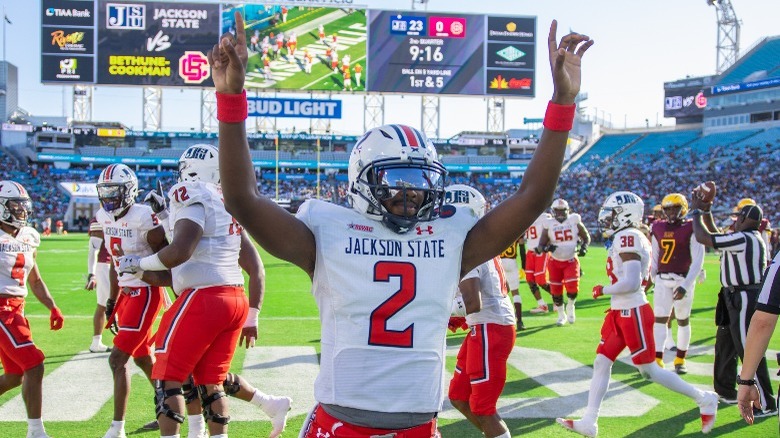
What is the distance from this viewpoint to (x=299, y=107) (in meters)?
35.8

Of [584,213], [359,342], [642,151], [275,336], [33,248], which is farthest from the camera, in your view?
[642,151]

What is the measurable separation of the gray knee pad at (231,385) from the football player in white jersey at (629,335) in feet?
8.20

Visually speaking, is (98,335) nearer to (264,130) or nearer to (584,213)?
(584,213)

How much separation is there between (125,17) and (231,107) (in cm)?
3560

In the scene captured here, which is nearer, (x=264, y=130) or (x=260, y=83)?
(x=260, y=83)

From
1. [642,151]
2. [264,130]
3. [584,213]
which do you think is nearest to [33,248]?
[584,213]

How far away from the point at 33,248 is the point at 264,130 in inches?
1861

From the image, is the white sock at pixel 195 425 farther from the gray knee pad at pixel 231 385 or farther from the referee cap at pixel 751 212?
the referee cap at pixel 751 212

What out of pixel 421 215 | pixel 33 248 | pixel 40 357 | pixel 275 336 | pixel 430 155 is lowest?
pixel 275 336

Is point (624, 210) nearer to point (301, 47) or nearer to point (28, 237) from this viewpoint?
point (28, 237)

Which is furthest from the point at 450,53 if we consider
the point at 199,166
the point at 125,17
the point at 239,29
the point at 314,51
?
the point at 239,29

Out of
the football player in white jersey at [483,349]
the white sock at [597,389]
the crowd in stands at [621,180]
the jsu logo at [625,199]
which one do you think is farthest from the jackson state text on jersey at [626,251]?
the crowd in stands at [621,180]

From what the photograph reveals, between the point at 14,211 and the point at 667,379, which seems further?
the point at 667,379

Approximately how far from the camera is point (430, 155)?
8.81 ft
